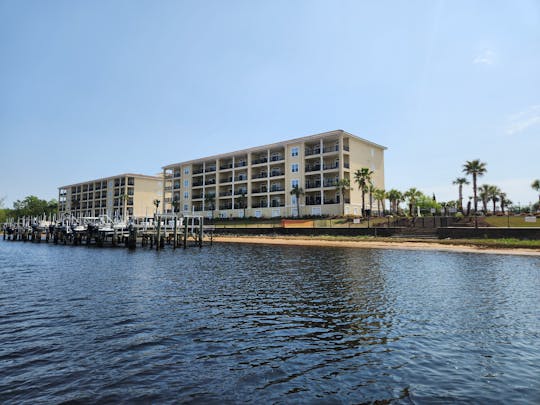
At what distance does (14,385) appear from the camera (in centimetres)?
683

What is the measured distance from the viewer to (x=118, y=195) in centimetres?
11300

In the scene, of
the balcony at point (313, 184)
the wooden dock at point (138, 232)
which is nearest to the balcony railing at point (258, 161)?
the balcony at point (313, 184)

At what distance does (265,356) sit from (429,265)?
21.4 metres

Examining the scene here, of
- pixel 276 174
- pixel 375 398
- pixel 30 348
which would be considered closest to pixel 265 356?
pixel 375 398

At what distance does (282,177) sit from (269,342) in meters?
67.3

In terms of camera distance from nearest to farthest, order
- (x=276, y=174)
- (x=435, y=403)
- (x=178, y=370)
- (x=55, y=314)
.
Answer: (x=435, y=403) → (x=178, y=370) → (x=55, y=314) → (x=276, y=174)

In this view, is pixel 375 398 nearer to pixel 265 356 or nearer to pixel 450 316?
pixel 265 356

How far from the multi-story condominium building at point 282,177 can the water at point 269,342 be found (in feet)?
168

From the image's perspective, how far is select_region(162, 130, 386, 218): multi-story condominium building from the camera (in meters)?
68.7

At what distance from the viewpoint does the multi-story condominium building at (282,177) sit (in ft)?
225

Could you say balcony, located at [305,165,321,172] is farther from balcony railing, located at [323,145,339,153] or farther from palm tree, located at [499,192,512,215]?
palm tree, located at [499,192,512,215]

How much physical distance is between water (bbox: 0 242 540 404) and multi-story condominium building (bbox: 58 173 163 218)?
92.1 m

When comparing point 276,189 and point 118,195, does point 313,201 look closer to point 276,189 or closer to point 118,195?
point 276,189

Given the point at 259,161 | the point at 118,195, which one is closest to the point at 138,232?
the point at 259,161
